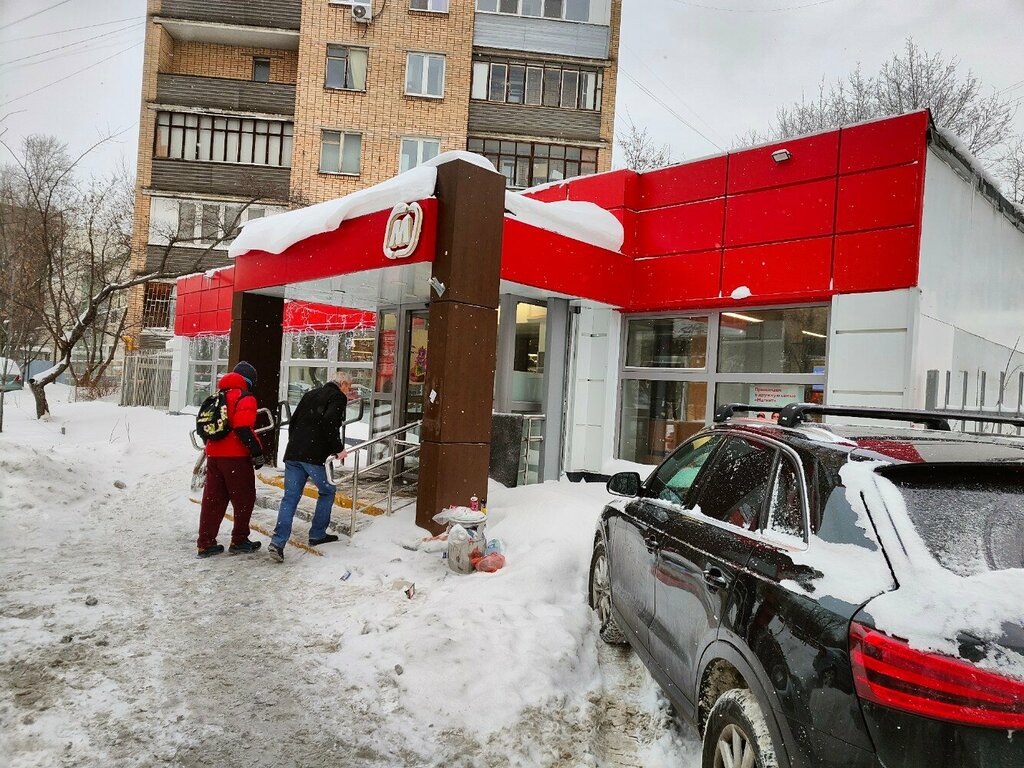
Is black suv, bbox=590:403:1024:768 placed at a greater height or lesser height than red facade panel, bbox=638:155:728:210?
lesser

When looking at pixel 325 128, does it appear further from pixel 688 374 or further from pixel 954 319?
pixel 954 319

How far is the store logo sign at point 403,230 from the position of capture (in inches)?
260

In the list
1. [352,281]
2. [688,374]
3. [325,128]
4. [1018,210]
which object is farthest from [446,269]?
[325,128]

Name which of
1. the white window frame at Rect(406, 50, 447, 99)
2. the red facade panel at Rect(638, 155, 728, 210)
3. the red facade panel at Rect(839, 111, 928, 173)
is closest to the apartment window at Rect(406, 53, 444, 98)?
the white window frame at Rect(406, 50, 447, 99)

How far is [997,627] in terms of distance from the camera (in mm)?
1780

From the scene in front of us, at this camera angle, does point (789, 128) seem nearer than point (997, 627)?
No

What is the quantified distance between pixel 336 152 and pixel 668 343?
2013cm

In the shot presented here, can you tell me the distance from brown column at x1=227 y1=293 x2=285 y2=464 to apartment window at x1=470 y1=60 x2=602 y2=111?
18242mm

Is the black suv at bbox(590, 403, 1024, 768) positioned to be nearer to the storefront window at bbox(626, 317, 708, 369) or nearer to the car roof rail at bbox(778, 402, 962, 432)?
the car roof rail at bbox(778, 402, 962, 432)

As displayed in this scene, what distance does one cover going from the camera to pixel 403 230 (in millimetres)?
6734

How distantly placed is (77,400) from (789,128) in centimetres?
2707

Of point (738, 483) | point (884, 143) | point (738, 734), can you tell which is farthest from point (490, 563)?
point (884, 143)

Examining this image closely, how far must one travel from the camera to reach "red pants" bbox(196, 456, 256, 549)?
6.43 meters

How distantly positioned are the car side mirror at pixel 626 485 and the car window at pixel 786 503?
1.32m
